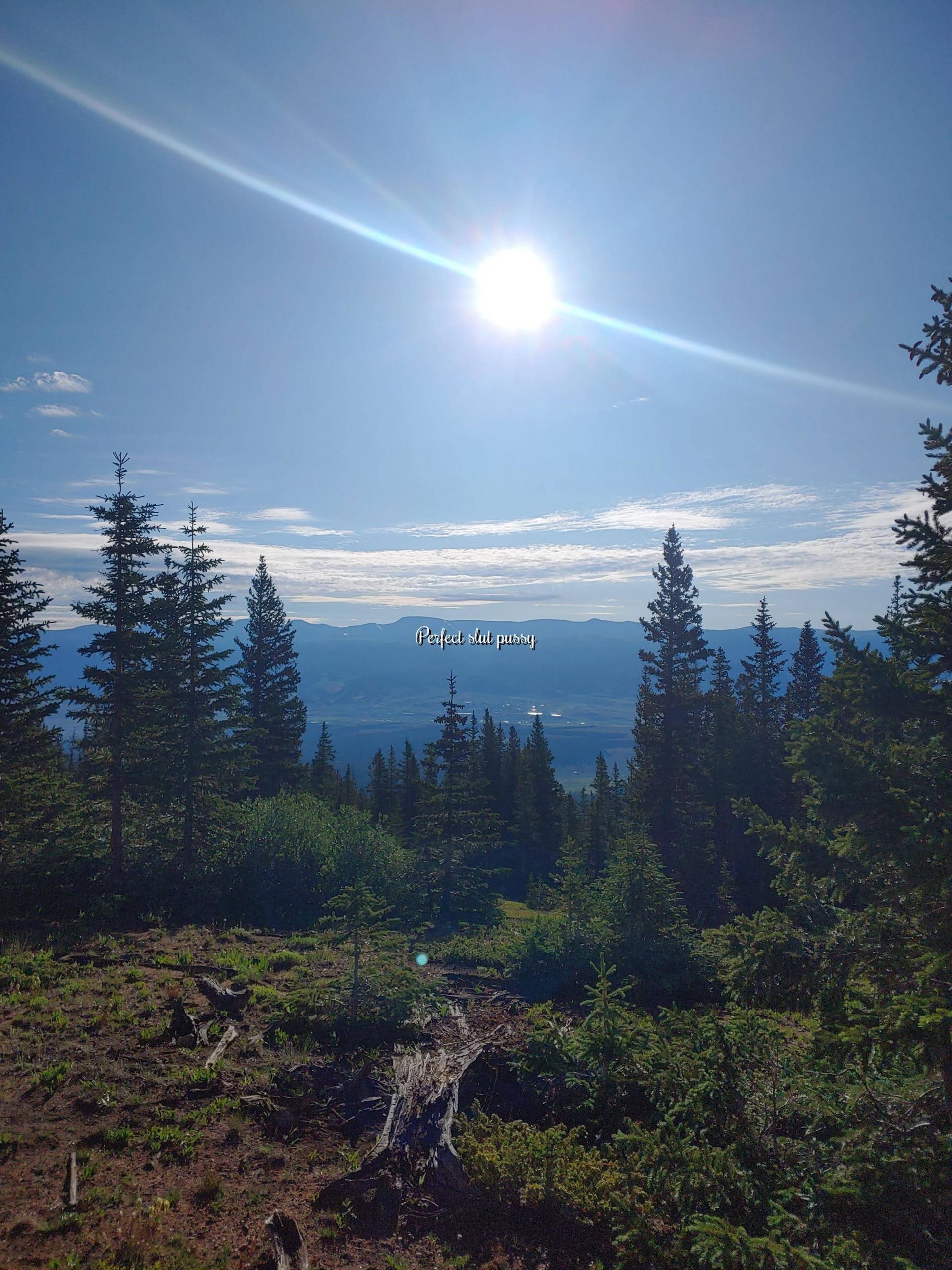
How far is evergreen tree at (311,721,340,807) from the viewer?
47.3m

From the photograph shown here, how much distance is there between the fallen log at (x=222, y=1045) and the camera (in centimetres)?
1044

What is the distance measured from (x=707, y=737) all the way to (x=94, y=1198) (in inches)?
1244

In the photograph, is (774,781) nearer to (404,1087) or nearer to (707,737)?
(707,737)

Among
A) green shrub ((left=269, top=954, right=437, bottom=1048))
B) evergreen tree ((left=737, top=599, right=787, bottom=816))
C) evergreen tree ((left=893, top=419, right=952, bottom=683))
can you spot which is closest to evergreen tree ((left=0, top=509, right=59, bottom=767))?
green shrub ((left=269, top=954, right=437, bottom=1048))

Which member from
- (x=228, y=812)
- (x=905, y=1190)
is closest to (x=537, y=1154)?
(x=905, y=1190)

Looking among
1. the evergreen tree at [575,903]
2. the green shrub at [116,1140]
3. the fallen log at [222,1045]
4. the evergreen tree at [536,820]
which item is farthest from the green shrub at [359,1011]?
the evergreen tree at [536,820]

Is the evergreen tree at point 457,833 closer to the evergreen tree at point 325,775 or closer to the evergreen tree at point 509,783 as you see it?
the evergreen tree at point 325,775

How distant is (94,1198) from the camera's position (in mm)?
7039

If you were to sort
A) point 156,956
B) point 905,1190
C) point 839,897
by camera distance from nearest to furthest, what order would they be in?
1. point 905,1190
2. point 839,897
3. point 156,956

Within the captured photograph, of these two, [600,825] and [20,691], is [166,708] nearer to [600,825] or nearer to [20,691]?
[20,691]

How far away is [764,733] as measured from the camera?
35.1m

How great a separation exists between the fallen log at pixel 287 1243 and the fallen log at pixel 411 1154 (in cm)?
83

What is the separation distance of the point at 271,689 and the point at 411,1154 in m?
32.3

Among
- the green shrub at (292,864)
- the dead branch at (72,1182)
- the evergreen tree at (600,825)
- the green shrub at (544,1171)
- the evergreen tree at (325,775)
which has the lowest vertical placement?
the evergreen tree at (600,825)
